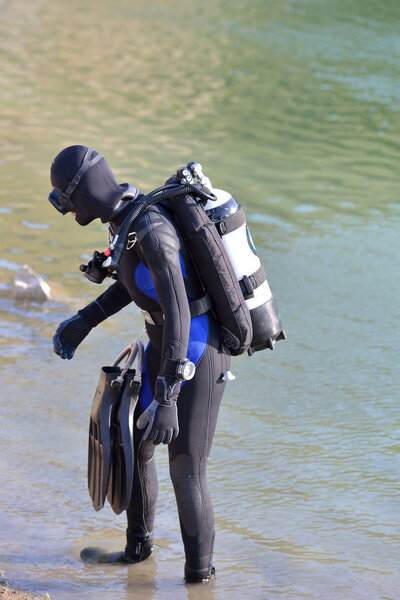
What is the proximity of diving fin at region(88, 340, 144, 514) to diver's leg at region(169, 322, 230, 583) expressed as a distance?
0.63 feet

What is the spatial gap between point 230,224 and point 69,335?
35.4 inches

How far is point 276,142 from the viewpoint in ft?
40.6

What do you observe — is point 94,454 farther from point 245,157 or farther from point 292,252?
point 245,157

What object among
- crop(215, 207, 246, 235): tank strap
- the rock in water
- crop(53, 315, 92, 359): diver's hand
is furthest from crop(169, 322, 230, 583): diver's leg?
the rock in water

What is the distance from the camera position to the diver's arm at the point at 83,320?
388 centimetres

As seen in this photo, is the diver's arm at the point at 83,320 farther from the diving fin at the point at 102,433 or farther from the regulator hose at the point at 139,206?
the regulator hose at the point at 139,206

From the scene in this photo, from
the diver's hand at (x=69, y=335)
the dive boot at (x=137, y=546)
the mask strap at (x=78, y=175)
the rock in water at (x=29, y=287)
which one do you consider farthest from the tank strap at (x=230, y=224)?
the rock in water at (x=29, y=287)

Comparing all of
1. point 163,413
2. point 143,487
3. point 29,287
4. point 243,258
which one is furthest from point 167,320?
point 29,287

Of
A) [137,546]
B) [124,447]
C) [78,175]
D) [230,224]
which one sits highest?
[78,175]

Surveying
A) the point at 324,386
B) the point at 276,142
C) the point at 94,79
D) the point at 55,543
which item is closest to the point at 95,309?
the point at 55,543

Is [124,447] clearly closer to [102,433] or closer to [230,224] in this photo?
[102,433]

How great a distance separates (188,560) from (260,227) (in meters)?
5.61

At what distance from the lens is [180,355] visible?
327 cm

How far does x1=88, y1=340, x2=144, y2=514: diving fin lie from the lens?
11.7 feet
